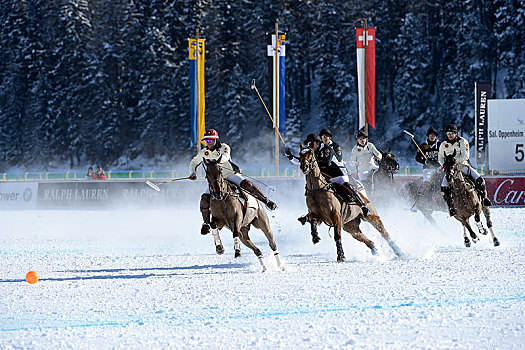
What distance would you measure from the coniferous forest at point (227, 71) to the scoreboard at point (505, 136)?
91.9ft

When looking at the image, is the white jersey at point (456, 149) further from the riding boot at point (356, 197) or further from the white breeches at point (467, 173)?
the riding boot at point (356, 197)

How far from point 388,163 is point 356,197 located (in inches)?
135

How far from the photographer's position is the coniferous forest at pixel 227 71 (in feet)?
198

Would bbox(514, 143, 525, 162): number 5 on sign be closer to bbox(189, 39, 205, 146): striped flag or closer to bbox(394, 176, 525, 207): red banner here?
bbox(394, 176, 525, 207): red banner

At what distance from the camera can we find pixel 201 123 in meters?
31.3

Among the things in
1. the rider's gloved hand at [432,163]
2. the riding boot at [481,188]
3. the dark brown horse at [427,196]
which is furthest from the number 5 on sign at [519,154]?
the riding boot at [481,188]

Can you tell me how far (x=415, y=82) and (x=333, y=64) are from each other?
7.77 meters

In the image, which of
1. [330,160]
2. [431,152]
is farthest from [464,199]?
[330,160]

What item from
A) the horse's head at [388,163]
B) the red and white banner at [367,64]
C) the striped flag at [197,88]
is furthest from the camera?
the striped flag at [197,88]

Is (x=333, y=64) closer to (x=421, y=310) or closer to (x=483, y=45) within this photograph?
(x=483, y=45)

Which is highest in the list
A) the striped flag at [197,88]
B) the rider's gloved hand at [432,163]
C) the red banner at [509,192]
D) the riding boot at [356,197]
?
the striped flag at [197,88]

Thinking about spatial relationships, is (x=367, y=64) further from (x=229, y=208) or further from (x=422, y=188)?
(x=229, y=208)

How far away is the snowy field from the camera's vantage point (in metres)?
6.03

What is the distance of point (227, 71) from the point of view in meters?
65.2
